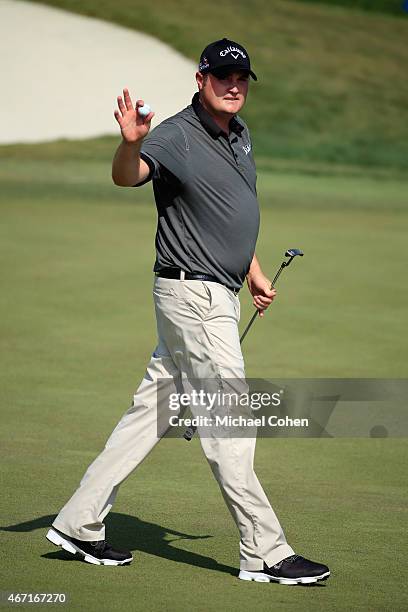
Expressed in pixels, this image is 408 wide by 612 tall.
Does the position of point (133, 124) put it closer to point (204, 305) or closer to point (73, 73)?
point (204, 305)

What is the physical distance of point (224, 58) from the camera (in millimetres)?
5227

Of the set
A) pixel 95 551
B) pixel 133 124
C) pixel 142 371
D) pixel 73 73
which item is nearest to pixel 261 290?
pixel 133 124

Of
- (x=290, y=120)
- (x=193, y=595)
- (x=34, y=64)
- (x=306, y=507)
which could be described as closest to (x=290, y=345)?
(x=306, y=507)

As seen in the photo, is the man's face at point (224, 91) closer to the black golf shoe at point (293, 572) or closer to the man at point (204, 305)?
the man at point (204, 305)

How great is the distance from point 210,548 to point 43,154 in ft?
48.1

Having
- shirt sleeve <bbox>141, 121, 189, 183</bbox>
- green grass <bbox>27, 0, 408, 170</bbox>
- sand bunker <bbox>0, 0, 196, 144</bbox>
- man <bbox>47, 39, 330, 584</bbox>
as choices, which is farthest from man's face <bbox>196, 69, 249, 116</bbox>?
sand bunker <bbox>0, 0, 196, 144</bbox>

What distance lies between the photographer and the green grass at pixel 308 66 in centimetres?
2119

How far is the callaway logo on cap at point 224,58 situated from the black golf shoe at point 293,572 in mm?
1730

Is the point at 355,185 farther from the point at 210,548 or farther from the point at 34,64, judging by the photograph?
the point at 210,548

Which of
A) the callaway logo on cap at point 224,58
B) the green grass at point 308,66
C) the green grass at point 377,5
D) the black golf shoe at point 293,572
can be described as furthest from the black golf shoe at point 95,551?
the green grass at point 377,5

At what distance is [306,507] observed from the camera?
6.17 meters

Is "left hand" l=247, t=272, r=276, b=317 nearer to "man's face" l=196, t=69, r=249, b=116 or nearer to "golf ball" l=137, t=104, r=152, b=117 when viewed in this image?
"man's face" l=196, t=69, r=249, b=116

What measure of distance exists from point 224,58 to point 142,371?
4083 mm

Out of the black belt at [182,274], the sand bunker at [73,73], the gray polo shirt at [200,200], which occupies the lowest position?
the sand bunker at [73,73]
